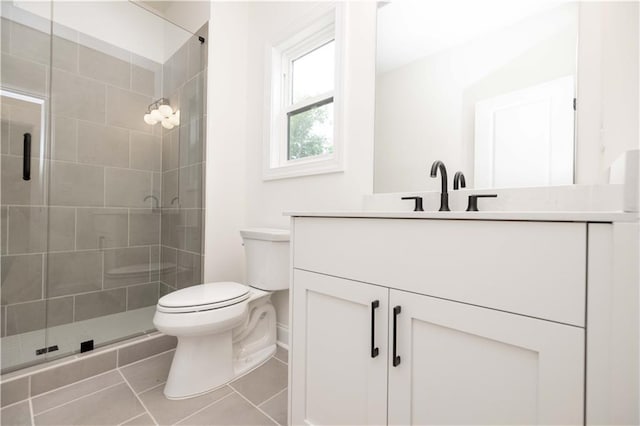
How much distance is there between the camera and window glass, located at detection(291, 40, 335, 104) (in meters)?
1.76

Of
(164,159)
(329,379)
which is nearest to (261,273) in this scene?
(329,379)

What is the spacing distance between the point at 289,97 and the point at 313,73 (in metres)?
0.25

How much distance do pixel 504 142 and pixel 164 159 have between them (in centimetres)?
217

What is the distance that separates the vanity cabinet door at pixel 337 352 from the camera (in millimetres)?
808

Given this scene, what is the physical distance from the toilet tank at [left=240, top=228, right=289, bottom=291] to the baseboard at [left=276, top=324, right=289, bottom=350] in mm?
380

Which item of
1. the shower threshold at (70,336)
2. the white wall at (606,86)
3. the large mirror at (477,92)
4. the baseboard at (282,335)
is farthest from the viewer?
the baseboard at (282,335)

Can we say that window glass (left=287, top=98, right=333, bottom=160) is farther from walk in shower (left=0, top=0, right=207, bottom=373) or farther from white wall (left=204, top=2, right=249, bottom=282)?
walk in shower (left=0, top=0, right=207, bottom=373)

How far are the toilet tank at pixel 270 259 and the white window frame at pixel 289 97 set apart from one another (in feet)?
1.42

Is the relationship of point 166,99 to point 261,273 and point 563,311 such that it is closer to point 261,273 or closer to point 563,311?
point 261,273

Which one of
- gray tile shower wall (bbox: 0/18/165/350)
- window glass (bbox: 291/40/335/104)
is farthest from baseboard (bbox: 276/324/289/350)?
window glass (bbox: 291/40/335/104)

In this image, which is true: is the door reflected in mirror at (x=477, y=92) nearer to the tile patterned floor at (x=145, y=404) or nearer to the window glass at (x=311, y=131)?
the window glass at (x=311, y=131)

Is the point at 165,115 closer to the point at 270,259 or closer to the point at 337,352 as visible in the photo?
the point at 270,259

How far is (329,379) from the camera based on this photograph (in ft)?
3.03

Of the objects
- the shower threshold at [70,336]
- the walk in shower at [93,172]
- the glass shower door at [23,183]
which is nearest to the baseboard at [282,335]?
the walk in shower at [93,172]
